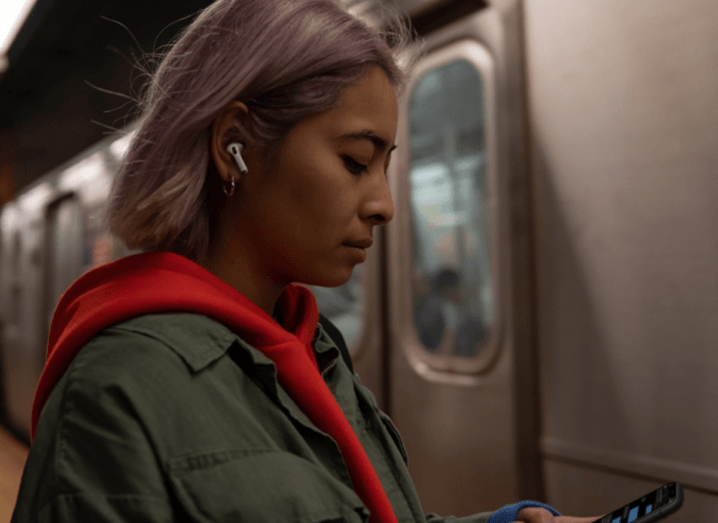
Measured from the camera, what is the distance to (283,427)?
2.31ft

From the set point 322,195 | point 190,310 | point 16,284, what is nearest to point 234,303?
point 190,310

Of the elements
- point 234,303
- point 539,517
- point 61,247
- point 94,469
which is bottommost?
point 539,517

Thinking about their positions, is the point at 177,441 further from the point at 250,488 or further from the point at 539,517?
the point at 539,517

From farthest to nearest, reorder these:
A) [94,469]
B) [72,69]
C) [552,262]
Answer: [72,69]
[552,262]
[94,469]

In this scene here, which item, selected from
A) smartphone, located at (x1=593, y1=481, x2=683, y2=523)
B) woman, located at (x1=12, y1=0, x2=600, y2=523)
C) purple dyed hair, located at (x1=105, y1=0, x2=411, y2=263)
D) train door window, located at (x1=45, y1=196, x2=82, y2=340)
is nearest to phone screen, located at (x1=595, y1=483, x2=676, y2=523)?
smartphone, located at (x1=593, y1=481, x2=683, y2=523)

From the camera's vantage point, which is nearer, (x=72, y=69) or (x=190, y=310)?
(x=190, y=310)

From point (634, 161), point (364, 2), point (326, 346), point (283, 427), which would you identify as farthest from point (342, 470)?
point (364, 2)

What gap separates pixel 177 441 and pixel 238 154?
0.38m

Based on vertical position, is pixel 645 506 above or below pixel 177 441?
below

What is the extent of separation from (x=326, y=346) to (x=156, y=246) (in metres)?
0.29

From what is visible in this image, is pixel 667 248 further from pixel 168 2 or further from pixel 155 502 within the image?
pixel 168 2

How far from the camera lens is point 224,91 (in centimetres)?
77

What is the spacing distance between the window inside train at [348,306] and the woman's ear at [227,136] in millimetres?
1492

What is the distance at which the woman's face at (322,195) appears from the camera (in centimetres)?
79
